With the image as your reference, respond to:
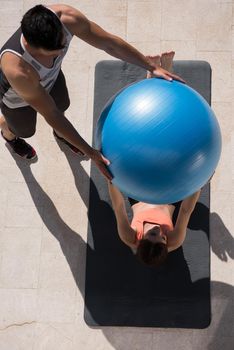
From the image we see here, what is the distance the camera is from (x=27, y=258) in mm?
3596

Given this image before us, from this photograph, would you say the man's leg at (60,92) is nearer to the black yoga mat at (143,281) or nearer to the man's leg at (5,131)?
the man's leg at (5,131)

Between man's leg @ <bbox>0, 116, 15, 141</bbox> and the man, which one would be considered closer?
the man

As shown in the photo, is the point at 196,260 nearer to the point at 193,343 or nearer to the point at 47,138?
the point at 193,343

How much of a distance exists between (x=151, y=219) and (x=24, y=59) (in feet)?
4.39

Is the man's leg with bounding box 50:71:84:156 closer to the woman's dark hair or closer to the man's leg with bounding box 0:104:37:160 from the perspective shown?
the man's leg with bounding box 0:104:37:160

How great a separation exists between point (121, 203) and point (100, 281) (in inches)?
31.9

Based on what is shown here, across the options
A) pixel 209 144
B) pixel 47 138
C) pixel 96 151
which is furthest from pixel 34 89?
pixel 47 138

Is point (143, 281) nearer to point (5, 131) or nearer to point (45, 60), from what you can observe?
point (5, 131)

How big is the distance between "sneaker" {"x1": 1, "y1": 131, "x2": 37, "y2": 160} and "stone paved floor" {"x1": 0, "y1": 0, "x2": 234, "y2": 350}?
0.09 meters

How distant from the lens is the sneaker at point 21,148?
364 cm

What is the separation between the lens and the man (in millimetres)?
2137

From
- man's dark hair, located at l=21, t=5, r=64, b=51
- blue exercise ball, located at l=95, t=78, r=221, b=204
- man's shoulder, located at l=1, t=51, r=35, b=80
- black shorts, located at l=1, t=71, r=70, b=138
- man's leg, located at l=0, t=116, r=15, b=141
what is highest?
man's dark hair, located at l=21, t=5, r=64, b=51

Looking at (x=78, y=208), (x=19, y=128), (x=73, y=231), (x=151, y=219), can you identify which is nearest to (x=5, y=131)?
(x=19, y=128)

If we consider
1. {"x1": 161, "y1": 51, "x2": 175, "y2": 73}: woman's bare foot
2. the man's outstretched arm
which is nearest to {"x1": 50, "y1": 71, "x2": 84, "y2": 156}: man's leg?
the man's outstretched arm
